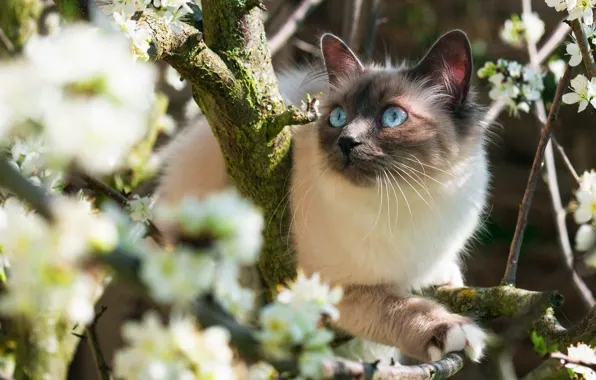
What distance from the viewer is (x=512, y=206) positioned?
3572 millimetres

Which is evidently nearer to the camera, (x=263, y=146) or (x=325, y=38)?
(x=263, y=146)

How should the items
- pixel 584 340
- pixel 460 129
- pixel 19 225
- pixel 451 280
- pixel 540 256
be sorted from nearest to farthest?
pixel 19 225 → pixel 584 340 → pixel 460 129 → pixel 451 280 → pixel 540 256

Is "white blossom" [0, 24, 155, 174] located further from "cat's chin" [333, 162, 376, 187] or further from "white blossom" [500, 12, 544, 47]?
"white blossom" [500, 12, 544, 47]

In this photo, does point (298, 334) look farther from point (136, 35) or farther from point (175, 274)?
point (136, 35)

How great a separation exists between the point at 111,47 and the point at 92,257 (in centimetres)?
18

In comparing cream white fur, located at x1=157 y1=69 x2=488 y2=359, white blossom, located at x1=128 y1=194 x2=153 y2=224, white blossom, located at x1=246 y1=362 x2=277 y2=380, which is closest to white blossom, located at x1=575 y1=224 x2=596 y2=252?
cream white fur, located at x1=157 y1=69 x2=488 y2=359

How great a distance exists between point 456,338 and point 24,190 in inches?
44.2

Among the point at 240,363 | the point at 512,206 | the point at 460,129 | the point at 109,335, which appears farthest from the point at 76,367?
the point at 512,206

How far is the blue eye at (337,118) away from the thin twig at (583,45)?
57 centimetres

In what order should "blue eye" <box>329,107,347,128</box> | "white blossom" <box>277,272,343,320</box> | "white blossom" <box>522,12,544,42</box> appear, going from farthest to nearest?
"white blossom" <box>522,12,544,42</box>, "blue eye" <box>329,107,347,128</box>, "white blossom" <box>277,272,343,320</box>

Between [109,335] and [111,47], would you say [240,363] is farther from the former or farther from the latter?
[111,47]

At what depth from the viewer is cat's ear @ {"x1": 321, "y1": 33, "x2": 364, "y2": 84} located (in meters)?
1.87

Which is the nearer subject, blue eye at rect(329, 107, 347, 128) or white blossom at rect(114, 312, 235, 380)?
white blossom at rect(114, 312, 235, 380)

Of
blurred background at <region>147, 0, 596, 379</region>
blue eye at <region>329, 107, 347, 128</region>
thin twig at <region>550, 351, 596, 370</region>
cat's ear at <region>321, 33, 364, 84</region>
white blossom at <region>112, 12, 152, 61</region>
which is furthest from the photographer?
blurred background at <region>147, 0, 596, 379</region>
